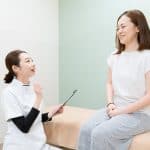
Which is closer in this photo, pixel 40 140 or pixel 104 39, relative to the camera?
pixel 40 140

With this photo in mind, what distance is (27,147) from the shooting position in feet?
6.41

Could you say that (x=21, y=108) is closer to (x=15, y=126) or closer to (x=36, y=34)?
(x=15, y=126)

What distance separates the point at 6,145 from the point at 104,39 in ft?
4.85

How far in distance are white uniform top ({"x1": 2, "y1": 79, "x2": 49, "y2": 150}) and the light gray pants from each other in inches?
14.3

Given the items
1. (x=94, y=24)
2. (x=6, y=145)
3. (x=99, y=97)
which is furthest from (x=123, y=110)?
(x=94, y=24)

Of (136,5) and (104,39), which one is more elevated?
(136,5)

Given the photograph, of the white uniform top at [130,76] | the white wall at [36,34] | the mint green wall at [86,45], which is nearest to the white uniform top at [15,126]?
the white uniform top at [130,76]

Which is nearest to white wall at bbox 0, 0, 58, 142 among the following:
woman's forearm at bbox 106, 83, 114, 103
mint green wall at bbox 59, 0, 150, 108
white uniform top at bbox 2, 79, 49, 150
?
mint green wall at bbox 59, 0, 150, 108

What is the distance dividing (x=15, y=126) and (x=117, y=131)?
0.67 m

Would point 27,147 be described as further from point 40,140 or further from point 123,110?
point 123,110

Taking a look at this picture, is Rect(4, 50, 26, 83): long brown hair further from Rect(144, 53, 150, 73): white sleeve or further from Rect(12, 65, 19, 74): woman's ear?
Rect(144, 53, 150, 73): white sleeve

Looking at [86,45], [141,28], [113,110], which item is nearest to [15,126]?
[113,110]

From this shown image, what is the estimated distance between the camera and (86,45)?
3.11 metres

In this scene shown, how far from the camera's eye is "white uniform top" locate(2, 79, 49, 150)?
75.9 inches
